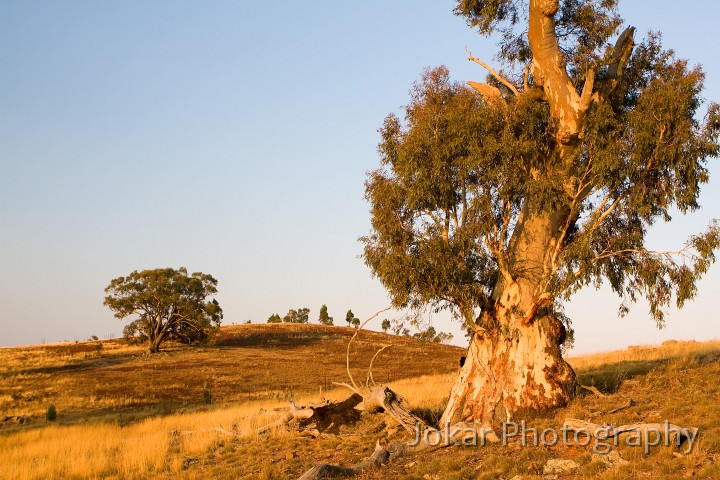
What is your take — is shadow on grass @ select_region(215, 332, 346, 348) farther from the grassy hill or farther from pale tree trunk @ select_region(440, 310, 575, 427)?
pale tree trunk @ select_region(440, 310, 575, 427)

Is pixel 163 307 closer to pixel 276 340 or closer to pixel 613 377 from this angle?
pixel 276 340

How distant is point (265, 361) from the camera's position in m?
54.6

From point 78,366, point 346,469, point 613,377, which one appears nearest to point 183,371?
point 78,366

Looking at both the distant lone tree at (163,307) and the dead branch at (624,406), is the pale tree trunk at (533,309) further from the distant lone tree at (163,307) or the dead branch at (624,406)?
the distant lone tree at (163,307)

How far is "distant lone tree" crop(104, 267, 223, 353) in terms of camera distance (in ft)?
210

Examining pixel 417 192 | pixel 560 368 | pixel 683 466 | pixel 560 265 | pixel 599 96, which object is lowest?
pixel 683 466

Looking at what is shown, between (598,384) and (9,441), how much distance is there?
20.2m

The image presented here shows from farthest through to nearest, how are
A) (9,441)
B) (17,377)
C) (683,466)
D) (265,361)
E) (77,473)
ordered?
(265,361), (17,377), (9,441), (77,473), (683,466)

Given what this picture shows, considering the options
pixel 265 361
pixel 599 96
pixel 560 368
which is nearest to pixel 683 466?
pixel 560 368

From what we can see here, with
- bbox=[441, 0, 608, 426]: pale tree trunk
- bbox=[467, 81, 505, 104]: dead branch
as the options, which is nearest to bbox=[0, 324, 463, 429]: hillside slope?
bbox=[441, 0, 608, 426]: pale tree trunk

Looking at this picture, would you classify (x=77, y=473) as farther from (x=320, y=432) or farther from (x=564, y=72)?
(x=564, y=72)

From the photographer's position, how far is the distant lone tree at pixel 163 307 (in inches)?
2515

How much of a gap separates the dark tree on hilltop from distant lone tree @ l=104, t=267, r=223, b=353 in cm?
4999

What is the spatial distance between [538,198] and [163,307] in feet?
182
